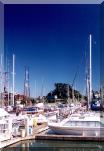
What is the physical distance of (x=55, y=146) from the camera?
29.1 feet

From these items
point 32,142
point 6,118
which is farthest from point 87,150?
point 6,118

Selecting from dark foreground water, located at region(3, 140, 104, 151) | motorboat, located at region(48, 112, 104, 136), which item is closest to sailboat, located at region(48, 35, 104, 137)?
motorboat, located at region(48, 112, 104, 136)

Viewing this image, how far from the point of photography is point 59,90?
112 feet

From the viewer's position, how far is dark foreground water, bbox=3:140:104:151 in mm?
8359

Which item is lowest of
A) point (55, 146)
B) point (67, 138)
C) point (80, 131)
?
point (55, 146)

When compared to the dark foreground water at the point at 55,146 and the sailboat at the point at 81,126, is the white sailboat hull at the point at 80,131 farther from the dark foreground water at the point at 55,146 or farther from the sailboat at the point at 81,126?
the dark foreground water at the point at 55,146

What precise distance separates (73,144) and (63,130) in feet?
3.95

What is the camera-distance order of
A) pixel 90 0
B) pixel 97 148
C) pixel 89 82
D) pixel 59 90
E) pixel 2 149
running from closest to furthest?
pixel 90 0 < pixel 2 149 < pixel 97 148 < pixel 89 82 < pixel 59 90

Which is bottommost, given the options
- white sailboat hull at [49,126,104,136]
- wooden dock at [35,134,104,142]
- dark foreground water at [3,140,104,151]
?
dark foreground water at [3,140,104,151]

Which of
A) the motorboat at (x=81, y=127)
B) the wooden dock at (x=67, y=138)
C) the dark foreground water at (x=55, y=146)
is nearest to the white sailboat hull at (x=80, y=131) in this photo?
the motorboat at (x=81, y=127)

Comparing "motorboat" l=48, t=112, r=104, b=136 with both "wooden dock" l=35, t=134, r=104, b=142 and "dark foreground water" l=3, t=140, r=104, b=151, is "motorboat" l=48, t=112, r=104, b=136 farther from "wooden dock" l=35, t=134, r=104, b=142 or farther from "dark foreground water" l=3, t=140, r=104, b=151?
"dark foreground water" l=3, t=140, r=104, b=151

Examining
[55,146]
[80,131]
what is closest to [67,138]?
[80,131]

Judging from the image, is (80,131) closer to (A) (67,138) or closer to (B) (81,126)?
(B) (81,126)

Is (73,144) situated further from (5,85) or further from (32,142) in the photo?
(5,85)
